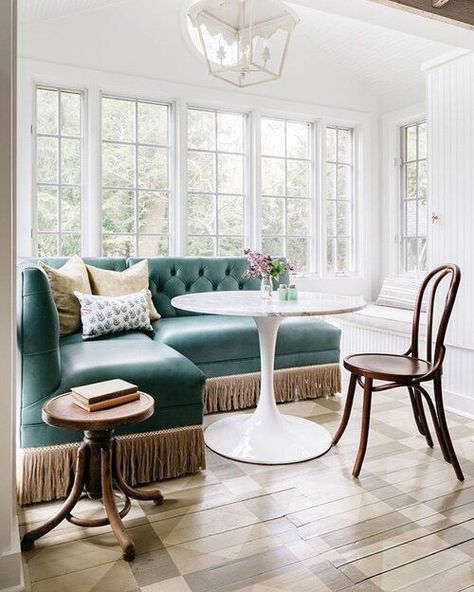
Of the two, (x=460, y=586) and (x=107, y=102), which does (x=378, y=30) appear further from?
(x=460, y=586)

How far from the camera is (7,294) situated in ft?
4.91

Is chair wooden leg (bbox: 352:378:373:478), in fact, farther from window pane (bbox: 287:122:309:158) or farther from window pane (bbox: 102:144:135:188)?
window pane (bbox: 287:122:309:158)

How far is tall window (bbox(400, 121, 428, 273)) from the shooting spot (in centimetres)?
470

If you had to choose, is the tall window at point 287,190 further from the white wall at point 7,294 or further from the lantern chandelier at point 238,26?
the white wall at point 7,294

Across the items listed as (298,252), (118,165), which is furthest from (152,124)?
(298,252)

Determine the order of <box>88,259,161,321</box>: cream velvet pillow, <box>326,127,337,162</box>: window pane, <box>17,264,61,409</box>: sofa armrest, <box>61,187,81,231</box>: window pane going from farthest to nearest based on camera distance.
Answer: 1. <box>326,127,337,162</box>: window pane
2. <box>61,187,81,231</box>: window pane
3. <box>88,259,161,321</box>: cream velvet pillow
4. <box>17,264,61,409</box>: sofa armrest

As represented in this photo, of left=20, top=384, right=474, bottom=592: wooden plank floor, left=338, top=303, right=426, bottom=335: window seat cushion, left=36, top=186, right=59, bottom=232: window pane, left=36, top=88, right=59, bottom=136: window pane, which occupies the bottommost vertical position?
left=20, top=384, right=474, bottom=592: wooden plank floor

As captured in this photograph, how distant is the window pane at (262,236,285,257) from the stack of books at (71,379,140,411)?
2903 mm

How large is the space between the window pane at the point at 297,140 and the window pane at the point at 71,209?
2.00 m

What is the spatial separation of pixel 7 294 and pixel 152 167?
9.46ft

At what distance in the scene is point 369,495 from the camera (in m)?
2.11

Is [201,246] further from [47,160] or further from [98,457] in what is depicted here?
[98,457]

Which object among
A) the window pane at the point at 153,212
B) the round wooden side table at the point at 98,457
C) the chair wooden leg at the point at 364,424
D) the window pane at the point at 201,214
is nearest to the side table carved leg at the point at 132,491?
the round wooden side table at the point at 98,457

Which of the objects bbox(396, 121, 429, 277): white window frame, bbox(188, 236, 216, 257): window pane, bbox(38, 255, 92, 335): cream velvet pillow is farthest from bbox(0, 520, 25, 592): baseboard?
bbox(396, 121, 429, 277): white window frame
